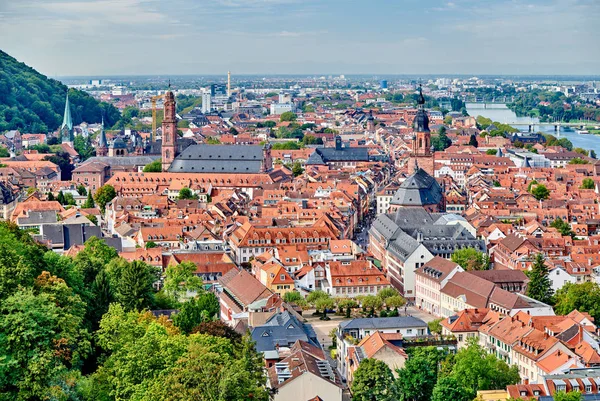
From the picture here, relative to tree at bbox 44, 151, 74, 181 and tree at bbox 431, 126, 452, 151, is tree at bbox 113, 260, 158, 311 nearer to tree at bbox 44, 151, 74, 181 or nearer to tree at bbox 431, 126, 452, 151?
tree at bbox 44, 151, 74, 181

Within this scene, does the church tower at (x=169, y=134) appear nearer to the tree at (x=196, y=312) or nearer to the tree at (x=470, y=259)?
the tree at (x=470, y=259)

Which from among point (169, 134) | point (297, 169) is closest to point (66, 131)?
point (169, 134)

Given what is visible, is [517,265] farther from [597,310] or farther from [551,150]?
[551,150]

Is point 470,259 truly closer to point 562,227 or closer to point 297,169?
point 562,227

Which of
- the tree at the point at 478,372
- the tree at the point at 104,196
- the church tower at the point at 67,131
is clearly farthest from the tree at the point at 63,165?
the tree at the point at 478,372

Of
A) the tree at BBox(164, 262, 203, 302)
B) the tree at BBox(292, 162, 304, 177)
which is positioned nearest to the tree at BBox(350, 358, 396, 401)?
the tree at BBox(164, 262, 203, 302)

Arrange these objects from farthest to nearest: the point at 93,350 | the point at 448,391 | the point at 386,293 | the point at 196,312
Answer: the point at 386,293
the point at 196,312
the point at 448,391
the point at 93,350
